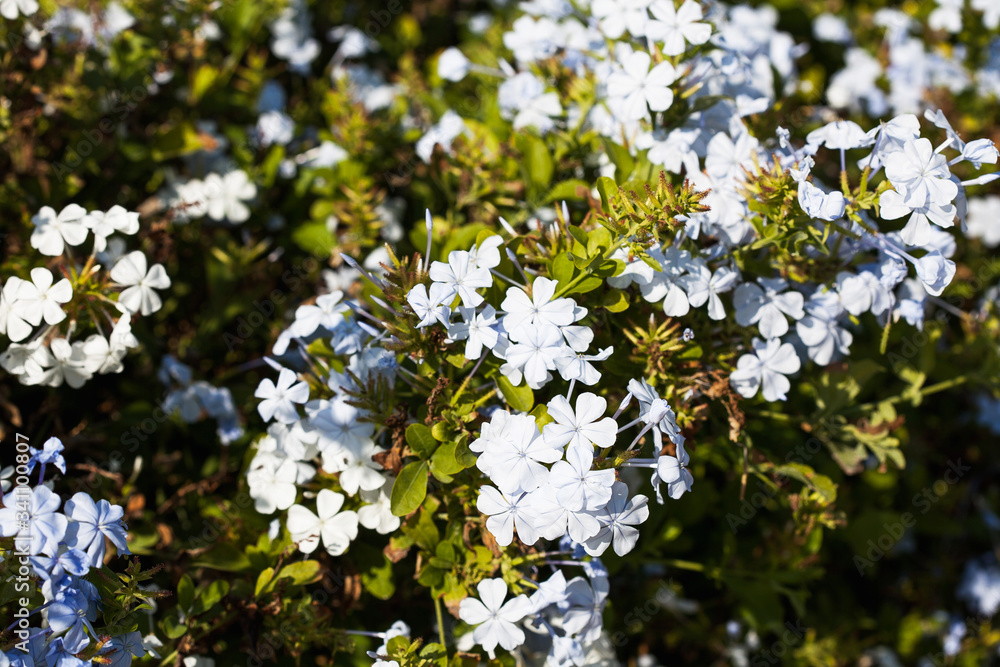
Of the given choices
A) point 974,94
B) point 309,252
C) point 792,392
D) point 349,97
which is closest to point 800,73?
point 974,94

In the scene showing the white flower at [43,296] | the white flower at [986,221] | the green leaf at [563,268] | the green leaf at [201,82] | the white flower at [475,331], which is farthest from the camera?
the white flower at [986,221]

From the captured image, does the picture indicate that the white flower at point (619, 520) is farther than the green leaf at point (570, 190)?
No

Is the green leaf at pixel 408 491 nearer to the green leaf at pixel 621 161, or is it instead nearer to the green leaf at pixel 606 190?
the green leaf at pixel 606 190

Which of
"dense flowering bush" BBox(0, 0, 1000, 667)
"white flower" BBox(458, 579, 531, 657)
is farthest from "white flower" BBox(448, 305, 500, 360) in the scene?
"white flower" BBox(458, 579, 531, 657)

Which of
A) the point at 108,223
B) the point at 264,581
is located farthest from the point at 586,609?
the point at 108,223

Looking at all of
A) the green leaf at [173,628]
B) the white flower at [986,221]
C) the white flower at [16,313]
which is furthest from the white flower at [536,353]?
the white flower at [986,221]

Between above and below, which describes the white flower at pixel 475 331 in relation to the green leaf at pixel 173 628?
above
